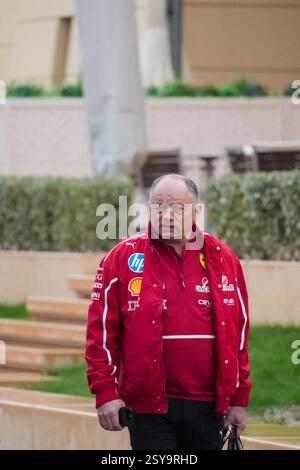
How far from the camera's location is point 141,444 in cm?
569

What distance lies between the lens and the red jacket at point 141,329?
5.58 meters

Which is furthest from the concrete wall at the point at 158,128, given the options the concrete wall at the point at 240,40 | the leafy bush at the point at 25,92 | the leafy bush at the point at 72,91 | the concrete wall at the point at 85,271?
the concrete wall at the point at 85,271

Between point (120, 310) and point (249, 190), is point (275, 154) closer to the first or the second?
point (249, 190)

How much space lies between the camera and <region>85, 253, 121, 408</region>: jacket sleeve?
18.4 ft

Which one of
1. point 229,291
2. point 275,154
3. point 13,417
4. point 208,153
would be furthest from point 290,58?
point 229,291

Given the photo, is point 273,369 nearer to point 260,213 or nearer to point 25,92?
point 260,213

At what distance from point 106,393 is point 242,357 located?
67 centimetres

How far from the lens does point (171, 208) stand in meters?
5.71

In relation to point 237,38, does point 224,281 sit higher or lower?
higher

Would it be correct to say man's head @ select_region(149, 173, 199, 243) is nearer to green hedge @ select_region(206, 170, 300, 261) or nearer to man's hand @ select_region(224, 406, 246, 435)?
man's hand @ select_region(224, 406, 246, 435)

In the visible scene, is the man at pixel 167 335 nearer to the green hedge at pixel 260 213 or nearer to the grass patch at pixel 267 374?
the grass patch at pixel 267 374

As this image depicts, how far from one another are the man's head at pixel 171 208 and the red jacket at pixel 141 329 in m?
0.09

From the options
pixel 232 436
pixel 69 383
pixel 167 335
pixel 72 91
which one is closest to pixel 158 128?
pixel 72 91

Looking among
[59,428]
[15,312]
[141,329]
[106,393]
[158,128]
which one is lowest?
[15,312]
